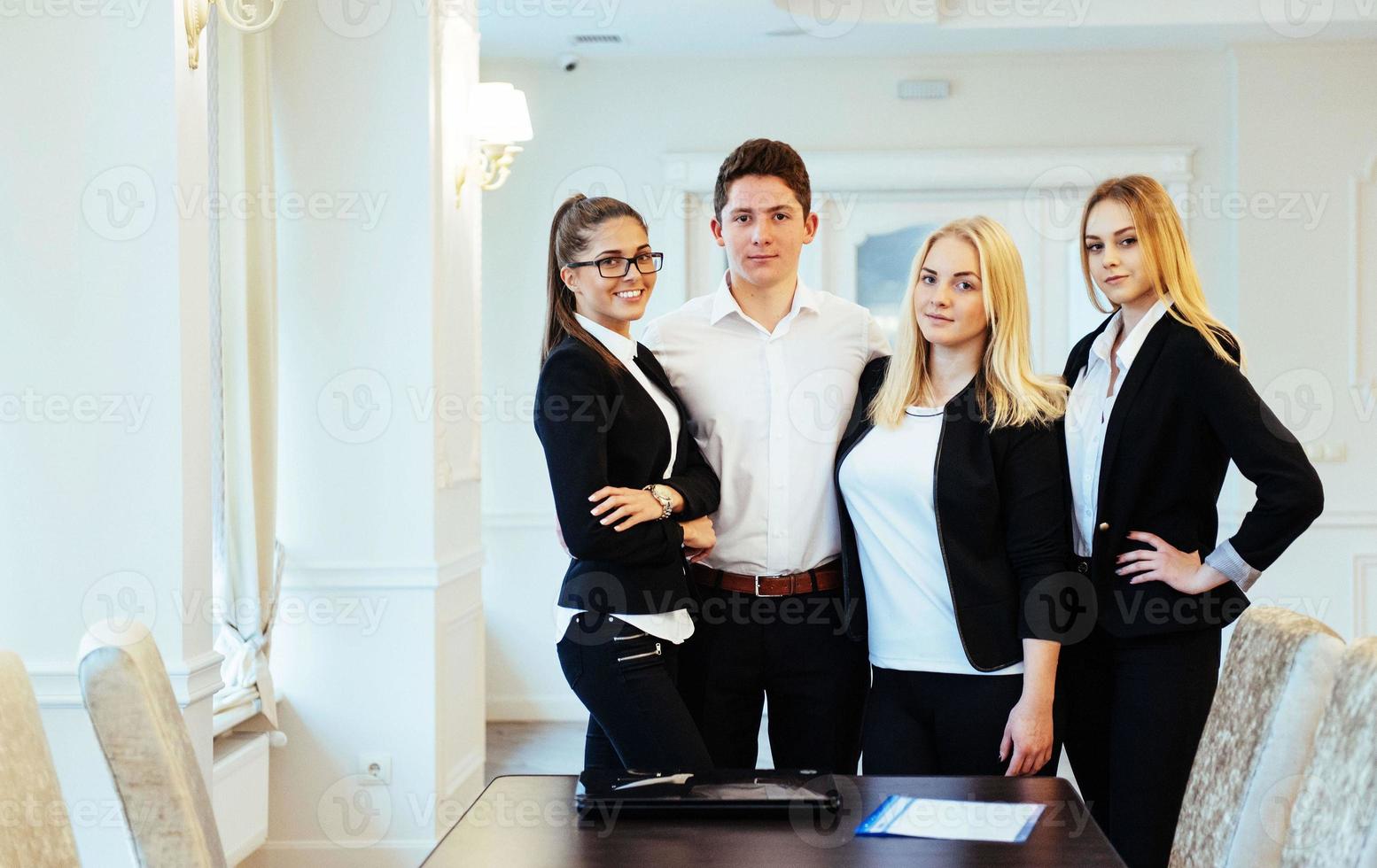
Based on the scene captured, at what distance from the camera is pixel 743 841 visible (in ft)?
4.68

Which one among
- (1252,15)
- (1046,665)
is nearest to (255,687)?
(1046,665)

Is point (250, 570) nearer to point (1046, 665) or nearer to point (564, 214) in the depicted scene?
point (564, 214)

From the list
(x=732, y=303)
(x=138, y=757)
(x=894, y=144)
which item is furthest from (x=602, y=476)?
(x=894, y=144)

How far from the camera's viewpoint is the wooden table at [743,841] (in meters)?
1.36

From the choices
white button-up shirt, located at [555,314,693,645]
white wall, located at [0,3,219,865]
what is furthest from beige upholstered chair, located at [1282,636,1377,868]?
white wall, located at [0,3,219,865]

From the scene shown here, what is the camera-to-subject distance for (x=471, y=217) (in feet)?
13.7

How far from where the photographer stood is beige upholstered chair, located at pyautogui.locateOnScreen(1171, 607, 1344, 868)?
1330mm

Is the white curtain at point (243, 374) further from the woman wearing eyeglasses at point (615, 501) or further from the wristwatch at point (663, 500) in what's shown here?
the wristwatch at point (663, 500)

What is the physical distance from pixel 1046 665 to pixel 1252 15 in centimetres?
419

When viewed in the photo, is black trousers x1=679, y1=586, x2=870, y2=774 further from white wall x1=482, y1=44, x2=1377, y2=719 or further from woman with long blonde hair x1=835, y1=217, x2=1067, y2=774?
white wall x1=482, y1=44, x2=1377, y2=719

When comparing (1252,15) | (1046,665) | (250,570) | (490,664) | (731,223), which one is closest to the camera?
(1046,665)

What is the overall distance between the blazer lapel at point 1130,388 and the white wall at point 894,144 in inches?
145

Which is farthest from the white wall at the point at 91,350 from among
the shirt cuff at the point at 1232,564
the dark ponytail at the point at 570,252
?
the shirt cuff at the point at 1232,564

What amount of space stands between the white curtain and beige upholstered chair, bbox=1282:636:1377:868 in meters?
2.72
